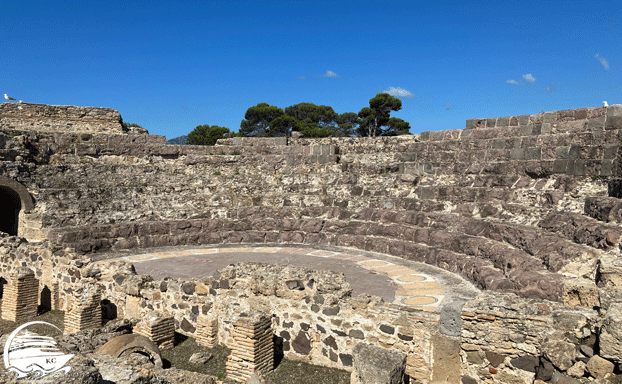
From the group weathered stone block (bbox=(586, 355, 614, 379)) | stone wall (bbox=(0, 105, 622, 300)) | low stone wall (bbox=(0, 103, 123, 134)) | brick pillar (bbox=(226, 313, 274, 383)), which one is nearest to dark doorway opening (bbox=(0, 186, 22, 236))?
stone wall (bbox=(0, 105, 622, 300))

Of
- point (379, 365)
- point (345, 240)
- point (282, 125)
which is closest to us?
point (379, 365)

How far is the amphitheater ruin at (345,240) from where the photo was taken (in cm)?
503

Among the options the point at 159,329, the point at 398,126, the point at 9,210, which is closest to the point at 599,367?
the point at 159,329

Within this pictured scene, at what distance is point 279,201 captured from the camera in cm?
1468

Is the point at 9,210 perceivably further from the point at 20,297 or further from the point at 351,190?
the point at 351,190

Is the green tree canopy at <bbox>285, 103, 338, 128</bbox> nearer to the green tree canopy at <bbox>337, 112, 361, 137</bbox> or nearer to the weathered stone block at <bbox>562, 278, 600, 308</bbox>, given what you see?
the green tree canopy at <bbox>337, 112, 361, 137</bbox>

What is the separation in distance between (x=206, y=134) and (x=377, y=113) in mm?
18376

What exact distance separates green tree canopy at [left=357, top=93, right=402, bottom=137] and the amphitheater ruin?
909 inches

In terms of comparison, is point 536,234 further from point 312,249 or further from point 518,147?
point 312,249

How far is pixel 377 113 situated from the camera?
4006cm

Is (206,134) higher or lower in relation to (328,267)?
higher

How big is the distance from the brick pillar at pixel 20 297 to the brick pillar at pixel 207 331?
444 cm

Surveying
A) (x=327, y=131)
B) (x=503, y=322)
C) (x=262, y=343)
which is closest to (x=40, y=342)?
(x=262, y=343)

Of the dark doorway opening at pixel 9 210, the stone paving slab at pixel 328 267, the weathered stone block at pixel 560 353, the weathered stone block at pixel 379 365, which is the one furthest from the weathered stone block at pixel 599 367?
the dark doorway opening at pixel 9 210
